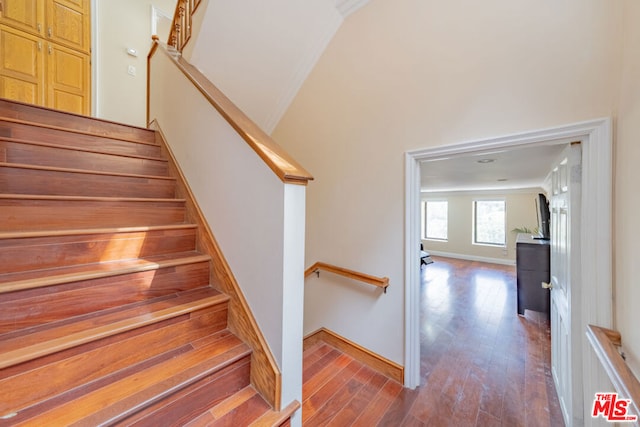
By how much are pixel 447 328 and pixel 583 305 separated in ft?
6.11

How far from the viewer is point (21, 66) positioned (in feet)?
8.87

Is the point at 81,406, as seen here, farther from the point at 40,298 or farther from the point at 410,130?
the point at 410,130

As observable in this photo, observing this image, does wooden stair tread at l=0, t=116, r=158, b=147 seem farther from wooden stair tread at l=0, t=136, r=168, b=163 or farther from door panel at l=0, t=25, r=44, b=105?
door panel at l=0, t=25, r=44, b=105

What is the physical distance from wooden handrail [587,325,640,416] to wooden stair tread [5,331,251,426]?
1380 millimetres

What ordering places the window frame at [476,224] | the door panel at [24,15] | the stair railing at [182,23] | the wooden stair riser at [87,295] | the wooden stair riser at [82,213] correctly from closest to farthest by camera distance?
the wooden stair riser at [87,295]
the wooden stair riser at [82,213]
the stair railing at [182,23]
the door panel at [24,15]
the window frame at [476,224]

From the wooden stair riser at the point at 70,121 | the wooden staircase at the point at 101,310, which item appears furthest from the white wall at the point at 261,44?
the wooden staircase at the point at 101,310

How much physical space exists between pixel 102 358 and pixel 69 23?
14.0ft

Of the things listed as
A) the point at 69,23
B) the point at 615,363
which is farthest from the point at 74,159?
the point at 615,363

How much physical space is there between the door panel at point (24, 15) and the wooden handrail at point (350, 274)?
4166mm

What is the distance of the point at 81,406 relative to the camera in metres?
0.81

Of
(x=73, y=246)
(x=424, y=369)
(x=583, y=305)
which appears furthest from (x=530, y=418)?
(x=73, y=246)

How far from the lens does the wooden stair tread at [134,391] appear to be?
768mm

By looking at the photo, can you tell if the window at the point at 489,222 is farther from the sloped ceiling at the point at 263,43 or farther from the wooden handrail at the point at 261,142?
the wooden handrail at the point at 261,142

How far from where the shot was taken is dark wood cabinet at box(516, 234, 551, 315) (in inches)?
117
